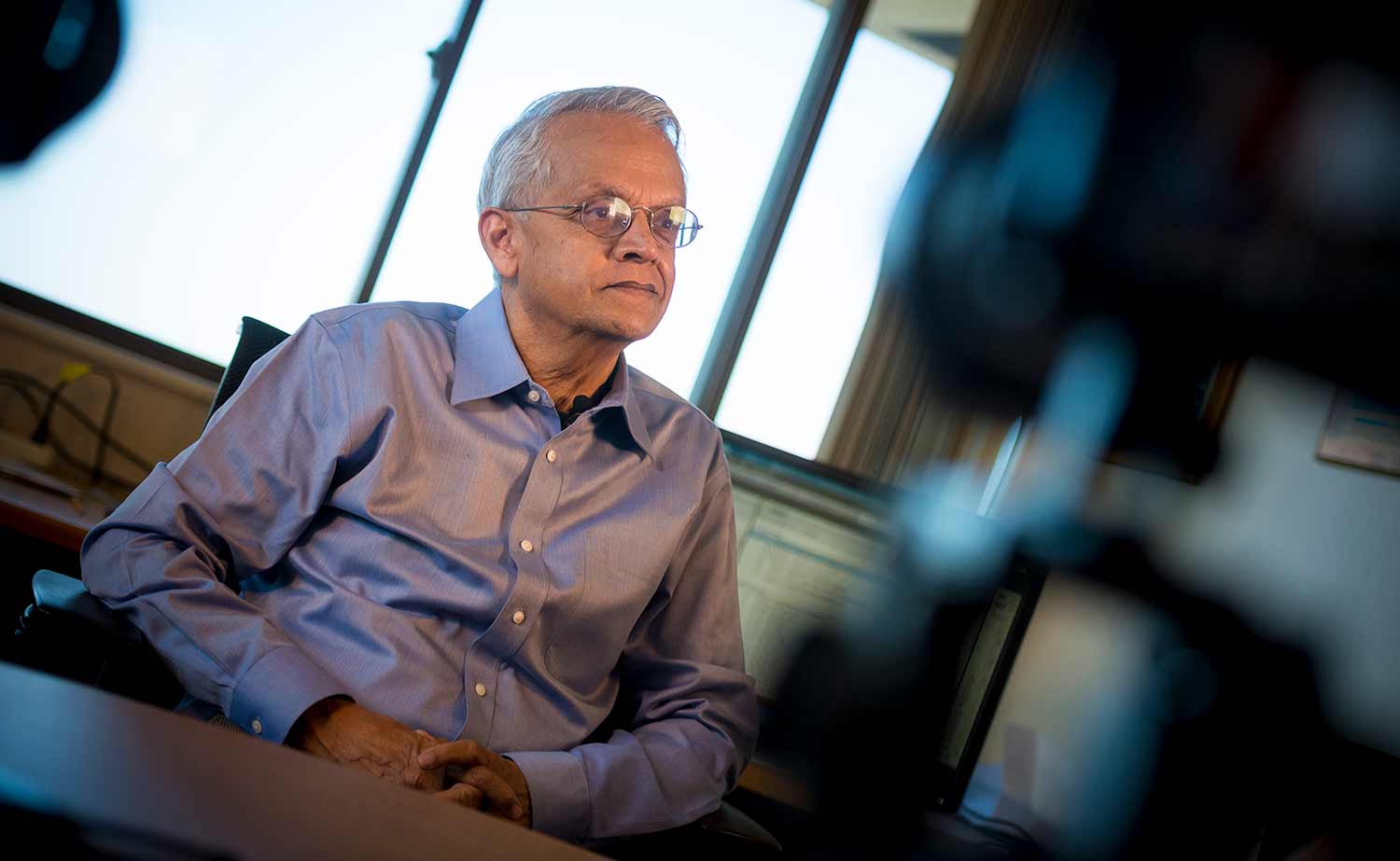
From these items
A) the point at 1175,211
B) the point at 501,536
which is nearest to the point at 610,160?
the point at 501,536

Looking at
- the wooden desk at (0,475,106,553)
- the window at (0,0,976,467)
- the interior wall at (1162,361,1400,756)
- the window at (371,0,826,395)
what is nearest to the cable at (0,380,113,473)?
the window at (0,0,976,467)

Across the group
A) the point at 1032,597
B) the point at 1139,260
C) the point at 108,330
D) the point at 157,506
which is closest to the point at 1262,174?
the point at 1139,260

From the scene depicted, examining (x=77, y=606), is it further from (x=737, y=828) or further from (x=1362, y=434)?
(x=1362, y=434)

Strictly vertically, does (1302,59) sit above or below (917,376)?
above

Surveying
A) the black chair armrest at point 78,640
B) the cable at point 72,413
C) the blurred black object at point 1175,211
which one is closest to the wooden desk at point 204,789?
the black chair armrest at point 78,640

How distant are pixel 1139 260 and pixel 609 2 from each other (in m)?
1.39

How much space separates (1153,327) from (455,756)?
5.57ft

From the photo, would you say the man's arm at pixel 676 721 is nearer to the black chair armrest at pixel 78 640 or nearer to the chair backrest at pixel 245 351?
the black chair armrest at pixel 78 640

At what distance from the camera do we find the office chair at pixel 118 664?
99 cm

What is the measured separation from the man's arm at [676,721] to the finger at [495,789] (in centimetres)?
3

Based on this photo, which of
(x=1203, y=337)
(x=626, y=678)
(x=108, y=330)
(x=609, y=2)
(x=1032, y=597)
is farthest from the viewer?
(x=609, y=2)

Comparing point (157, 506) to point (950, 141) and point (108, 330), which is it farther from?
point (950, 141)

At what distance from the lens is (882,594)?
2.19 m

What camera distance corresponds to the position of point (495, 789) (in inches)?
40.1
